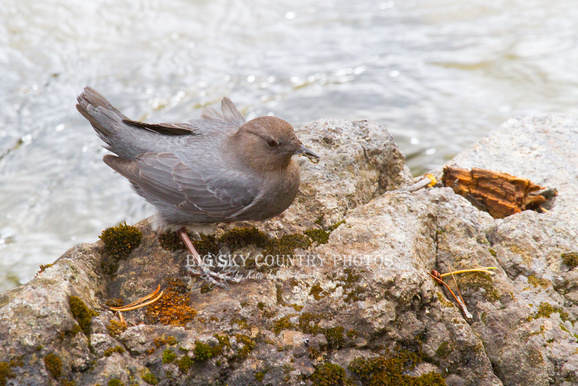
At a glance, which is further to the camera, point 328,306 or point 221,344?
point 328,306

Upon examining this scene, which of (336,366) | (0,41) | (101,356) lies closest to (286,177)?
(336,366)

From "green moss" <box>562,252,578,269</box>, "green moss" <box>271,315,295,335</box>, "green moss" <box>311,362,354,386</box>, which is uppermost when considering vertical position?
"green moss" <box>271,315,295,335</box>

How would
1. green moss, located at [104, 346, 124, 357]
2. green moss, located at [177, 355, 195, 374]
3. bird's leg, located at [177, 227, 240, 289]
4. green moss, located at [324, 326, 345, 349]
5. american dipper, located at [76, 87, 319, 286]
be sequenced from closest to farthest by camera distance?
green moss, located at [104, 346, 124, 357] < green moss, located at [177, 355, 195, 374] < green moss, located at [324, 326, 345, 349] < bird's leg, located at [177, 227, 240, 289] < american dipper, located at [76, 87, 319, 286]

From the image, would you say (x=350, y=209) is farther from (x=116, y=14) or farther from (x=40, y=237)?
(x=116, y=14)

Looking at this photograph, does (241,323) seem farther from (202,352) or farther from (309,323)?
(309,323)

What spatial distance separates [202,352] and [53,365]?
0.90 metres

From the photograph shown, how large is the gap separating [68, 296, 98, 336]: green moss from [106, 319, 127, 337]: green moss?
16 centimetres

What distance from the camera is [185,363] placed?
10.5 feet

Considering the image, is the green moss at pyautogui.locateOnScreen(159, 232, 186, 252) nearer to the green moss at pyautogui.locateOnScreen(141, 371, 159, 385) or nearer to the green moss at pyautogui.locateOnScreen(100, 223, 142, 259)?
the green moss at pyautogui.locateOnScreen(100, 223, 142, 259)

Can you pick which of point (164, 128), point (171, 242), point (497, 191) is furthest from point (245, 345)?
point (497, 191)

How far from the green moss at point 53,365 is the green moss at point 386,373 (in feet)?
6.17

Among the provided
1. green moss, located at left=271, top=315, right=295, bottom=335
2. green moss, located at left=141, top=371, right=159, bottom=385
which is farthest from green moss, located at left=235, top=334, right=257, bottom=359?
green moss, located at left=141, top=371, right=159, bottom=385

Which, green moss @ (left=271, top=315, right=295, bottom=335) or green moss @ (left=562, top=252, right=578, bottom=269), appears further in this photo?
green moss @ (left=562, top=252, right=578, bottom=269)

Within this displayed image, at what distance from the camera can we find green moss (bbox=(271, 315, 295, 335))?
3547 mm
